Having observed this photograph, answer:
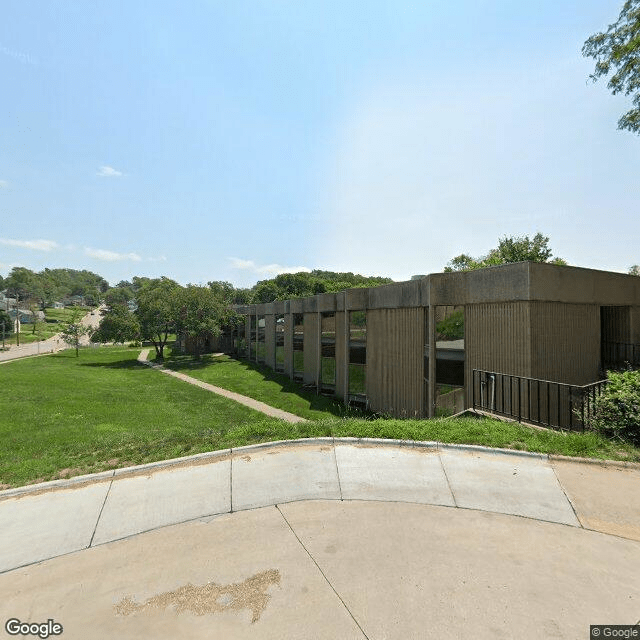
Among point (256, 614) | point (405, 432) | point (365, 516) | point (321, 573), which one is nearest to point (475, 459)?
point (405, 432)

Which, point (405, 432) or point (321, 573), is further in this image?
point (405, 432)

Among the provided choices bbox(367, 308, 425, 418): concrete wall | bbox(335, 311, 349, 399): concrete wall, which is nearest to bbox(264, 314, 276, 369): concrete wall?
bbox(335, 311, 349, 399): concrete wall

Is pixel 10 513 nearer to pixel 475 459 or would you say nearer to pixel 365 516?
pixel 365 516

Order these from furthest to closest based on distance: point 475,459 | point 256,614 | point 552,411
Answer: point 552,411 → point 475,459 → point 256,614

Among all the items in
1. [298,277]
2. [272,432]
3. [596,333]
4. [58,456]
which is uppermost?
[298,277]

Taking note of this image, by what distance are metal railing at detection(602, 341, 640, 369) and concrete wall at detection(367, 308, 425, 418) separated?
21.6 feet

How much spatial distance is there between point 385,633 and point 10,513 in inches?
223

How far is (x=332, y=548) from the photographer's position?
4195mm

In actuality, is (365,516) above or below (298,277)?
below

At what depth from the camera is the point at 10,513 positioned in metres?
5.39

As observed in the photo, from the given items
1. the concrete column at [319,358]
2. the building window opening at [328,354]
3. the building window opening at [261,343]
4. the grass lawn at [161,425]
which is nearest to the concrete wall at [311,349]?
the concrete column at [319,358]

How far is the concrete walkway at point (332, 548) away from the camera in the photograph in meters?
3.25

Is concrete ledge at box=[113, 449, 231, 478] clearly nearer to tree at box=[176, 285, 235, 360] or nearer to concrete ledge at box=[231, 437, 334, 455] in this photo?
concrete ledge at box=[231, 437, 334, 455]

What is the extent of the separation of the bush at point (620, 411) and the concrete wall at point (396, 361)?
6105 millimetres
